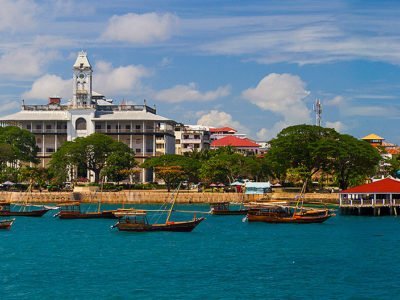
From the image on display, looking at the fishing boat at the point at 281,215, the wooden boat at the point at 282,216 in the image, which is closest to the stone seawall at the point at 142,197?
the fishing boat at the point at 281,215

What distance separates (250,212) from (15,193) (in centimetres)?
5221

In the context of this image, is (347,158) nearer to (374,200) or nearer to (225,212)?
(374,200)

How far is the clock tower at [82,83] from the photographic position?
178 meters

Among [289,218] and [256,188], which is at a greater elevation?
[256,188]

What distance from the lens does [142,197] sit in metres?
140

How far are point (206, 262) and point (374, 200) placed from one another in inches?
2085

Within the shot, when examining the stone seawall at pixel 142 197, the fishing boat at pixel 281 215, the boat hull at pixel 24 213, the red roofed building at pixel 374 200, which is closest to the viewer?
the fishing boat at pixel 281 215

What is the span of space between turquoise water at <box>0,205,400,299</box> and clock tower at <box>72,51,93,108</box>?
80.5m

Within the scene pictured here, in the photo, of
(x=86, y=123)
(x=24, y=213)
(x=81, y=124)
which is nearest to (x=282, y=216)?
(x=24, y=213)

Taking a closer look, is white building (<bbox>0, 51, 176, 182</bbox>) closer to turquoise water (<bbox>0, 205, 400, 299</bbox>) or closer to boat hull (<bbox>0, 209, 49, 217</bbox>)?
boat hull (<bbox>0, 209, 49, 217</bbox>)

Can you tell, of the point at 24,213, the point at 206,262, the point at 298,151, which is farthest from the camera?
the point at 298,151

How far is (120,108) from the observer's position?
181m

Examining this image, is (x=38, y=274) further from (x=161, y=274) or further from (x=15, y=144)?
(x=15, y=144)

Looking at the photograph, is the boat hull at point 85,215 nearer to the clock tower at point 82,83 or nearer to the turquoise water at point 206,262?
the turquoise water at point 206,262
